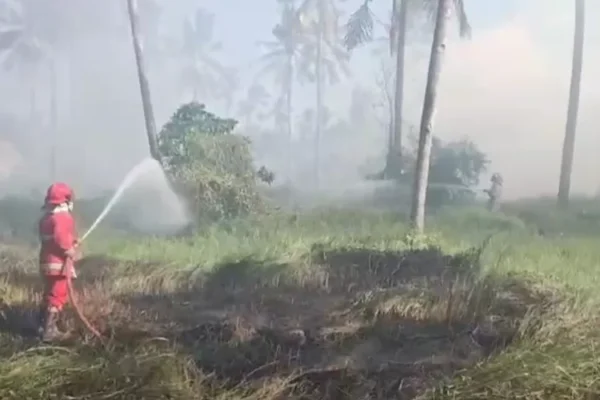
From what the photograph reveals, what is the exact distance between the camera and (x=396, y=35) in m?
2.17

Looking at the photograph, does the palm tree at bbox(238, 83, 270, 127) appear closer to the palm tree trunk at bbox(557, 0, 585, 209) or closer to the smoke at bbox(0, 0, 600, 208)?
the smoke at bbox(0, 0, 600, 208)

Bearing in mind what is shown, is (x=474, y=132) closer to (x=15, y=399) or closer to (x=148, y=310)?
(x=148, y=310)

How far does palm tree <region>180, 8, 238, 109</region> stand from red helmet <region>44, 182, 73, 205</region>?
0.42m

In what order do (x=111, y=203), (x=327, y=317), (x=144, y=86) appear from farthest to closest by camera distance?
(x=144, y=86) < (x=111, y=203) < (x=327, y=317)

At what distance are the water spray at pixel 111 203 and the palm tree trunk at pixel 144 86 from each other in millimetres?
30

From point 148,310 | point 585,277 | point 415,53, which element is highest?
point 415,53

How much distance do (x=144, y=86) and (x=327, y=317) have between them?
83 cm

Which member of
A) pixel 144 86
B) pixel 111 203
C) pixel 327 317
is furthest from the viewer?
pixel 144 86

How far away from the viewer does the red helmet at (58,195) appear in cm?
197

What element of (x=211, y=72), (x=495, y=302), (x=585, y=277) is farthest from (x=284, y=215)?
(x=585, y=277)

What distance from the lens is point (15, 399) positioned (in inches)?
68.6

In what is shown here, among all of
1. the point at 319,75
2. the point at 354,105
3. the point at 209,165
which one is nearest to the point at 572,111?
the point at 354,105

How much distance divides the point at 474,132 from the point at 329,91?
392 millimetres

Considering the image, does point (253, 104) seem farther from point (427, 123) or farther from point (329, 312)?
point (329, 312)
